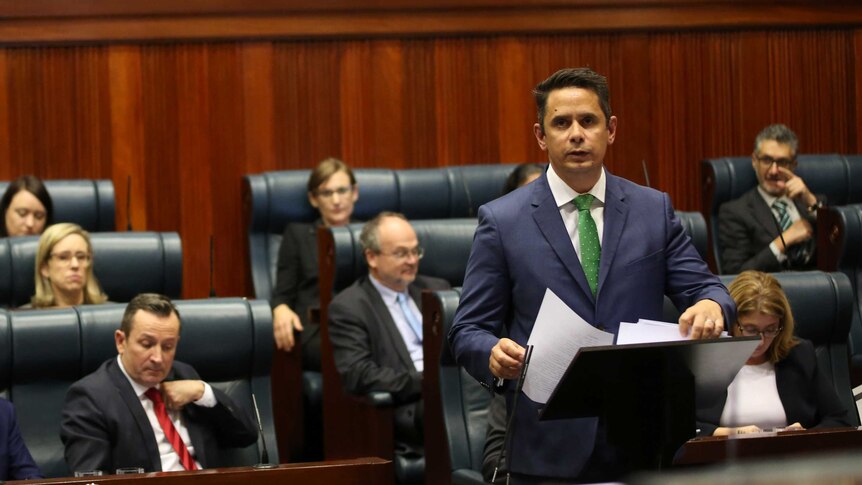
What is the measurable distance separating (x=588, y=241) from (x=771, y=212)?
5.31 ft

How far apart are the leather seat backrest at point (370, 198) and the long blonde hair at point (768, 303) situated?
3.53 ft

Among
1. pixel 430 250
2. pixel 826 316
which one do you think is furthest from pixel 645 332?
pixel 430 250

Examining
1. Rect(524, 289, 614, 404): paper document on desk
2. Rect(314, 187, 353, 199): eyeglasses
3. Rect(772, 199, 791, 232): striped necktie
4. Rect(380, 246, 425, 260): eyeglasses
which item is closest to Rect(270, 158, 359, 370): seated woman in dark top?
Rect(314, 187, 353, 199): eyeglasses

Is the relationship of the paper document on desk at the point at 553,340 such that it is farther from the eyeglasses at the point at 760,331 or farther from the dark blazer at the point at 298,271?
the dark blazer at the point at 298,271

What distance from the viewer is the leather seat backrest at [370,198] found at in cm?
285

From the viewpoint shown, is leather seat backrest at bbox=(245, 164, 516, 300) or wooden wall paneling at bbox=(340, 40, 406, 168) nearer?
leather seat backrest at bbox=(245, 164, 516, 300)

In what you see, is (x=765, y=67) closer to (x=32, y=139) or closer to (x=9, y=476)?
(x=32, y=139)

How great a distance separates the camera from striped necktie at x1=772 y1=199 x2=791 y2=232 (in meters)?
2.74

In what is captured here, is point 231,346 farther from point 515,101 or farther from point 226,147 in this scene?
point 515,101

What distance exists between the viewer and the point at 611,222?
1.23 m

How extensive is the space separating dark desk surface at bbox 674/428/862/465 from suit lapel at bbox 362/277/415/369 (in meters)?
0.95

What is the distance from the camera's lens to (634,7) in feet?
10.3

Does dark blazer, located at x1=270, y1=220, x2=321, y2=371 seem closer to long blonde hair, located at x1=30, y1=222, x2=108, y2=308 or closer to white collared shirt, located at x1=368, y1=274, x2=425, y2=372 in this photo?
white collared shirt, located at x1=368, y1=274, x2=425, y2=372

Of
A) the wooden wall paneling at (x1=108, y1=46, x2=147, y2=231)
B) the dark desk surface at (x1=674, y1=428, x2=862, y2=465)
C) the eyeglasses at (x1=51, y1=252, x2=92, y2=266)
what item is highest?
the wooden wall paneling at (x1=108, y1=46, x2=147, y2=231)
